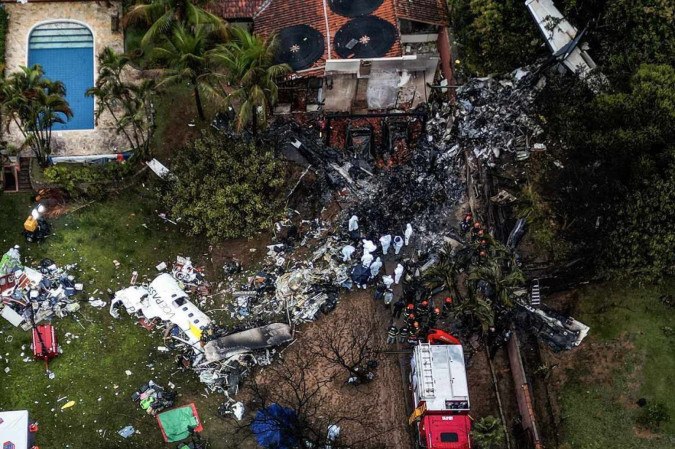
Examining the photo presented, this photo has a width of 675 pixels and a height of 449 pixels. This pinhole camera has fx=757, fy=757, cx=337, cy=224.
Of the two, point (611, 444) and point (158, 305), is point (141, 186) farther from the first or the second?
point (611, 444)

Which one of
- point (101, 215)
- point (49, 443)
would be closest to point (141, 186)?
point (101, 215)

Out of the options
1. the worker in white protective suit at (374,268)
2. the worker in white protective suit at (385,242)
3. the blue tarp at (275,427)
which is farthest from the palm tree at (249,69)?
the blue tarp at (275,427)

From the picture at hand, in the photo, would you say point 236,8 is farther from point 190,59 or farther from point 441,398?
point 441,398

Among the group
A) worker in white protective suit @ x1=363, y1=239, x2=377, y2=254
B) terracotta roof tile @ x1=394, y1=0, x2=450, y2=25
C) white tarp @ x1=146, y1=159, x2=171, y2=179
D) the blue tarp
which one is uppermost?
terracotta roof tile @ x1=394, y1=0, x2=450, y2=25

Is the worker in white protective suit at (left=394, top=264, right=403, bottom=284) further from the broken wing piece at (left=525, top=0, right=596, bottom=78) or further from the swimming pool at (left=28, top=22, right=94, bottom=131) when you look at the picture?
the swimming pool at (left=28, top=22, right=94, bottom=131)

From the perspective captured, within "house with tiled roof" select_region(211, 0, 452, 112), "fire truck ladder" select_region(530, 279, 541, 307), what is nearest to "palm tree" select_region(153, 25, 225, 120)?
"house with tiled roof" select_region(211, 0, 452, 112)

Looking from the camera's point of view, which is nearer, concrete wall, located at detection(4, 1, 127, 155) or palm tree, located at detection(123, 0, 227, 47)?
palm tree, located at detection(123, 0, 227, 47)
